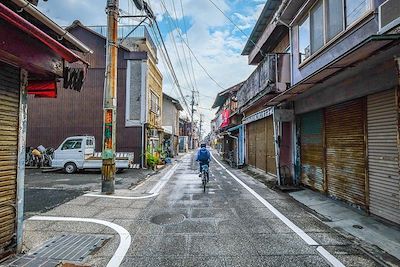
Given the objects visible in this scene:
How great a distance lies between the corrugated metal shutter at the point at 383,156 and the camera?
230 inches

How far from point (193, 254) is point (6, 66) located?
436cm

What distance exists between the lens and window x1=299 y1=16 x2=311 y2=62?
10.3 meters

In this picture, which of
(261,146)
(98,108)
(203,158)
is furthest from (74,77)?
(98,108)

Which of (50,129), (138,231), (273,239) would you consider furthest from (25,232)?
(50,129)

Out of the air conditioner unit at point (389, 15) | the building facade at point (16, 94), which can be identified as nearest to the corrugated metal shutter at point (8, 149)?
the building facade at point (16, 94)

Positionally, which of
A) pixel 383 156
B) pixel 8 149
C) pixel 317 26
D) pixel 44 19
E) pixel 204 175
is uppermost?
pixel 317 26

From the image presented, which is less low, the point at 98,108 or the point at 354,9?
the point at 354,9

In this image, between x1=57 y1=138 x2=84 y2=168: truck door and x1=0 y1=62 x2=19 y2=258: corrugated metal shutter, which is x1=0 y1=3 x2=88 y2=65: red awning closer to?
x1=0 y1=62 x2=19 y2=258: corrugated metal shutter

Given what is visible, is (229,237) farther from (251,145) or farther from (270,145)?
(251,145)

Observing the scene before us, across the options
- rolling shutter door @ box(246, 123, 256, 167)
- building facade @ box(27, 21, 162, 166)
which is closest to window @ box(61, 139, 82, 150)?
building facade @ box(27, 21, 162, 166)

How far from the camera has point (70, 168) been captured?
663 inches

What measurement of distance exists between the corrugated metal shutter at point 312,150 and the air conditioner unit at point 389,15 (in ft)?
14.0

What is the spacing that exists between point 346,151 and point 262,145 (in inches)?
370

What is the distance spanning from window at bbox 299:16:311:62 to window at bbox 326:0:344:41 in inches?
60.9
